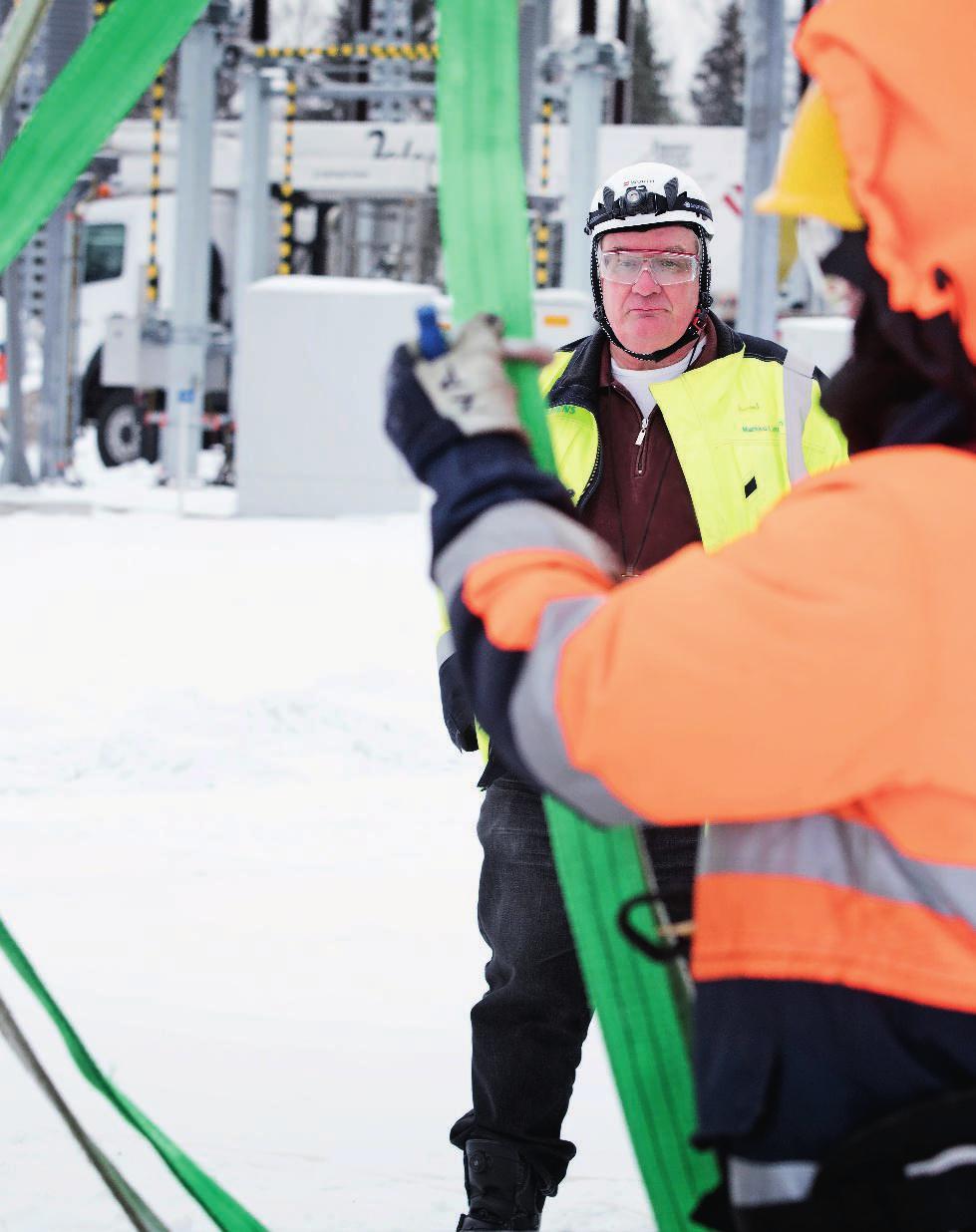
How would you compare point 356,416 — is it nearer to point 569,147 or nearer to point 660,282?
point 569,147

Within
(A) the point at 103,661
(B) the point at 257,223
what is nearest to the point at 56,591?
(A) the point at 103,661

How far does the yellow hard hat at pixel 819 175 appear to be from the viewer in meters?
1.17

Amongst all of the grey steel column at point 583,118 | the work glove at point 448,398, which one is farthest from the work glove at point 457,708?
the grey steel column at point 583,118

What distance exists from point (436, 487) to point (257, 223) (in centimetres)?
1402

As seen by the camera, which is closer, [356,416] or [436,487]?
[436,487]

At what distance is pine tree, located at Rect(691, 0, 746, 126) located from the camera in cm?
5084

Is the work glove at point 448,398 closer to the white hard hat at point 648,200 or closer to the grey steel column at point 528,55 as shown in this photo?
the white hard hat at point 648,200

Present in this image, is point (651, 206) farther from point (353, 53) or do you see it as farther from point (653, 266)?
point (353, 53)

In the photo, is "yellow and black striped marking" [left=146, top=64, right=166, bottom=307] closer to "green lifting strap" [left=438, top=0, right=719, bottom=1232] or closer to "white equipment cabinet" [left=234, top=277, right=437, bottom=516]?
"white equipment cabinet" [left=234, top=277, right=437, bottom=516]

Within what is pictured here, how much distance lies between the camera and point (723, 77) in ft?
170

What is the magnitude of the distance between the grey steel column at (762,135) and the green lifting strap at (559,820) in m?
8.41

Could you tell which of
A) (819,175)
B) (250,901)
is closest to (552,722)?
(819,175)

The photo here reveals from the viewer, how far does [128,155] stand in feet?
55.2

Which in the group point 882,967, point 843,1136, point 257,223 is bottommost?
point 843,1136
